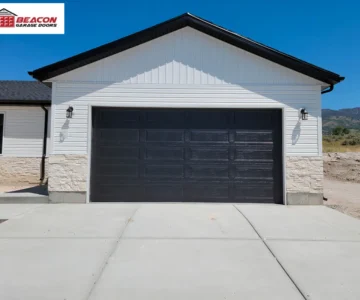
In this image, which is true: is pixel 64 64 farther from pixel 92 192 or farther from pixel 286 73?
pixel 286 73

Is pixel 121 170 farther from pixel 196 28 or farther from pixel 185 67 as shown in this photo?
pixel 196 28

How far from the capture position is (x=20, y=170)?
10688mm

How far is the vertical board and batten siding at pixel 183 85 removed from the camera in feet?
23.7

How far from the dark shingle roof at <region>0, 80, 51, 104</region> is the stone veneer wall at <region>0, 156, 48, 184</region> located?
229 cm

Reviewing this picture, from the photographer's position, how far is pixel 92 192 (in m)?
7.29

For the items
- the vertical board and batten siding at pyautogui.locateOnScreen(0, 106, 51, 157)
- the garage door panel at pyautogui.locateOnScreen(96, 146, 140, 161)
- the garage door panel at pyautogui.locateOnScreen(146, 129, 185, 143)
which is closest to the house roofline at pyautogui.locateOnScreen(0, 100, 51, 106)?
the vertical board and batten siding at pyautogui.locateOnScreen(0, 106, 51, 157)

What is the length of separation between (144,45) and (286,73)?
13.1ft

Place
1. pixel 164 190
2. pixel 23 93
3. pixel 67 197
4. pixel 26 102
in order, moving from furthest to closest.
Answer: pixel 23 93, pixel 26 102, pixel 164 190, pixel 67 197

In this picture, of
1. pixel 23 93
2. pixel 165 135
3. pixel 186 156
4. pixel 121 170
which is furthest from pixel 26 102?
pixel 186 156

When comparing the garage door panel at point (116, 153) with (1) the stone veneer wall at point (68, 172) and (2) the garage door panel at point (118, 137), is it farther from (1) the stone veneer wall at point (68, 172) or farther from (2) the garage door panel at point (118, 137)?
(1) the stone veneer wall at point (68, 172)

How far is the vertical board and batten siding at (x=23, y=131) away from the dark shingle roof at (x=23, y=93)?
369mm

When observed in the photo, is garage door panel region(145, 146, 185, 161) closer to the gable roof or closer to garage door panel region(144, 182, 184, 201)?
garage door panel region(144, 182, 184, 201)

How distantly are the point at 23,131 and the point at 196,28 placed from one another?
803 cm

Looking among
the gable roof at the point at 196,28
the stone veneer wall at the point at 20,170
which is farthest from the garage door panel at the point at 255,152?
the stone veneer wall at the point at 20,170
